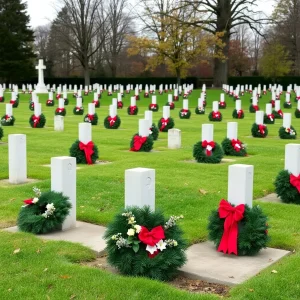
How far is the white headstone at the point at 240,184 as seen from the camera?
5.54 metres

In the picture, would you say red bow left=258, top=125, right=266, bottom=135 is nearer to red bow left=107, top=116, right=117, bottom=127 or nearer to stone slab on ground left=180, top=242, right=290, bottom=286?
red bow left=107, top=116, right=117, bottom=127

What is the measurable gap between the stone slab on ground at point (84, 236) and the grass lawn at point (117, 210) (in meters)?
0.16

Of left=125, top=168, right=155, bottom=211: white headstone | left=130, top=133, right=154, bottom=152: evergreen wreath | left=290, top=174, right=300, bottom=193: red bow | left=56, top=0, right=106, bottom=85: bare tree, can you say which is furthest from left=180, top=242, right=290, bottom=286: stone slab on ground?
left=56, top=0, right=106, bottom=85: bare tree

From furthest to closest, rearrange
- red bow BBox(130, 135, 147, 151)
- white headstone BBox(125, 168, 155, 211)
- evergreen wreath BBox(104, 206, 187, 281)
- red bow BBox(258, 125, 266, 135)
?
red bow BBox(258, 125, 266, 135) < red bow BBox(130, 135, 147, 151) < white headstone BBox(125, 168, 155, 211) < evergreen wreath BBox(104, 206, 187, 281)

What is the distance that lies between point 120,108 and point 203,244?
1032 inches

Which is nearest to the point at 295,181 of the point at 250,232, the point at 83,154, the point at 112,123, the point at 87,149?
the point at 250,232

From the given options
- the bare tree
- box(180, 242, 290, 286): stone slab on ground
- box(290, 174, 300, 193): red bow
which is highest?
the bare tree

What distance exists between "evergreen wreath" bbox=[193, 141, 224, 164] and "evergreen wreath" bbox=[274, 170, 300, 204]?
3.54 metres

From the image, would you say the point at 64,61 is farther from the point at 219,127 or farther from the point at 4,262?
the point at 4,262

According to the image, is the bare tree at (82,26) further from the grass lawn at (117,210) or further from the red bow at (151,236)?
the red bow at (151,236)

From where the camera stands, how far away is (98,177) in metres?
9.46

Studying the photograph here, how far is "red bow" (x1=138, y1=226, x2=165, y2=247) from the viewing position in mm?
4766

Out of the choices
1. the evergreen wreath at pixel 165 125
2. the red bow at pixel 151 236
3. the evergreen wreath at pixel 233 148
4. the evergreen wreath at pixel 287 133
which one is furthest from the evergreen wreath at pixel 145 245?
the evergreen wreath at pixel 165 125

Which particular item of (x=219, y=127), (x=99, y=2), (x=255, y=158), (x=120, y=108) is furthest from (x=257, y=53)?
(x=255, y=158)
